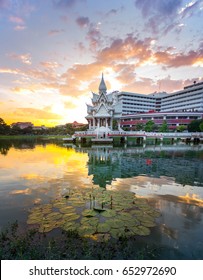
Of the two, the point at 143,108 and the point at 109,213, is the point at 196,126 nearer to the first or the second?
the point at 143,108

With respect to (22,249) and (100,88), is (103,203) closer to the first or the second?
(22,249)

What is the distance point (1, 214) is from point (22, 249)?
3.16m

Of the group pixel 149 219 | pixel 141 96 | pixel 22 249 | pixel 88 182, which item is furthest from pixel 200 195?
pixel 141 96

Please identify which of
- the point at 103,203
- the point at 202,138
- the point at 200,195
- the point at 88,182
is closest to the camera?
the point at 103,203

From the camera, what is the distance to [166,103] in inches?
4587

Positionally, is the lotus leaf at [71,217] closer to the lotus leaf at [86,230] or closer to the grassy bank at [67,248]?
the lotus leaf at [86,230]

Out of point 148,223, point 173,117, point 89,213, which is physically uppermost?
point 173,117

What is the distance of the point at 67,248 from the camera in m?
5.31

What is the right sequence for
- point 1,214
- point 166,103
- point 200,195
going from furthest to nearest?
1. point 166,103
2. point 200,195
3. point 1,214

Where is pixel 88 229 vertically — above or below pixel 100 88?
below

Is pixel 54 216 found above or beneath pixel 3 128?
beneath

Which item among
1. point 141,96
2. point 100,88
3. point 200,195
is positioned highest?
point 141,96

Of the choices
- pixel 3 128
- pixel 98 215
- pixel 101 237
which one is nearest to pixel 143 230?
pixel 101 237

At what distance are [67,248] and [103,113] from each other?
156 ft
